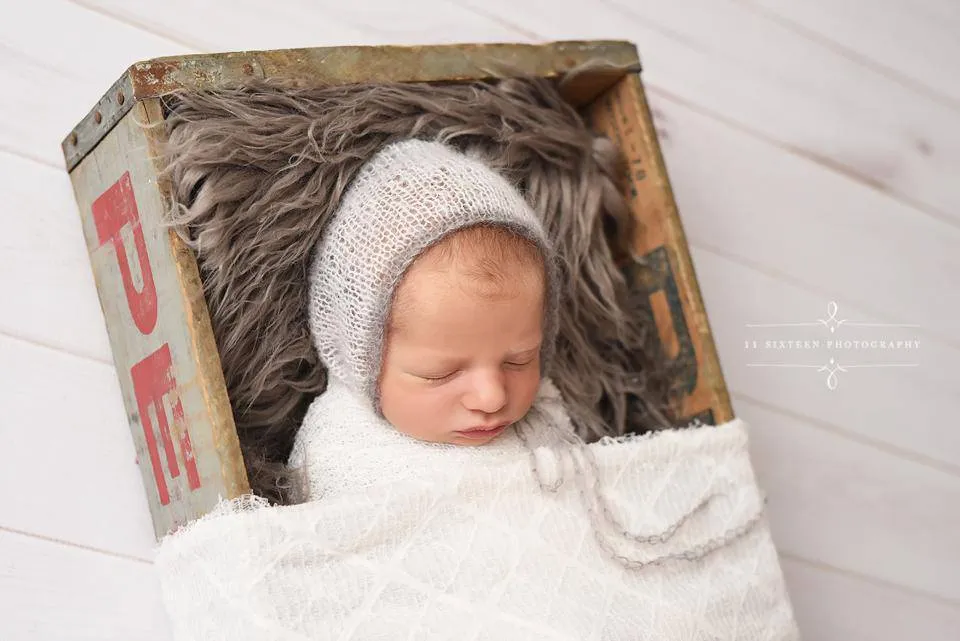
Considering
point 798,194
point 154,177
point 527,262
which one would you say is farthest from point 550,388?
point 798,194

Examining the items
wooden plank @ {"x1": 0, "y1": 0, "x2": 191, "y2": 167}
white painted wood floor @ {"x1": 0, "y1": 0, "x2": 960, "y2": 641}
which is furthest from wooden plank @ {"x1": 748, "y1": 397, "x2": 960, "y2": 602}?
wooden plank @ {"x1": 0, "y1": 0, "x2": 191, "y2": 167}

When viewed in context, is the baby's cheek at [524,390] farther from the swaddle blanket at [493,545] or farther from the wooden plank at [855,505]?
the wooden plank at [855,505]

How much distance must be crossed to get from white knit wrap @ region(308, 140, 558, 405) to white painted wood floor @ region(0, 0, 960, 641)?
30 cm

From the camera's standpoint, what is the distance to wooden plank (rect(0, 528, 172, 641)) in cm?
103

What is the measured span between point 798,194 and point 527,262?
0.68m

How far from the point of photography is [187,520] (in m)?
0.93

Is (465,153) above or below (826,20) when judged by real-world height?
below

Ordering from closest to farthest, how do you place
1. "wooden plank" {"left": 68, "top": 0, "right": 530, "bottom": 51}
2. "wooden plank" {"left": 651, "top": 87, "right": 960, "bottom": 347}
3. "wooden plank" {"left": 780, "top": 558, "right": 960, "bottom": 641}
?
1. "wooden plank" {"left": 68, "top": 0, "right": 530, "bottom": 51}
2. "wooden plank" {"left": 780, "top": 558, "right": 960, "bottom": 641}
3. "wooden plank" {"left": 651, "top": 87, "right": 960, "bottom": 347}

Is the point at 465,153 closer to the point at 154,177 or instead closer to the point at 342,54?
the point at 342,54

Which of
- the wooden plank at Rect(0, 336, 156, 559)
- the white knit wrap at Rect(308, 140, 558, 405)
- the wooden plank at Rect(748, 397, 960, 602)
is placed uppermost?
the white knit wrap at Rect(308, 140, 558, 405)

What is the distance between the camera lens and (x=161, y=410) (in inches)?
37.4

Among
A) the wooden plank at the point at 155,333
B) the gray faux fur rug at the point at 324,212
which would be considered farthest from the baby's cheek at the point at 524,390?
the wooden plank at the point at 155,333

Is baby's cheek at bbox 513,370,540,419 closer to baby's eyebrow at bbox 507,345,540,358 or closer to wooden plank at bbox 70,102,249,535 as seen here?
baby's eyebrow at bbox 507,345,540,358

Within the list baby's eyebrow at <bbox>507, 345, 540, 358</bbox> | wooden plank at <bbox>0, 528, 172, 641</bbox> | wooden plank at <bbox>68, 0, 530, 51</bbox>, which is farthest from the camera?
wooden plank at <bbox>68, 0, 530, 51</bbox>
